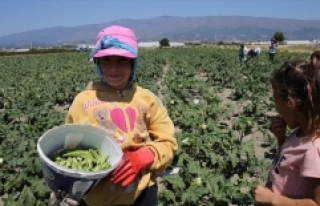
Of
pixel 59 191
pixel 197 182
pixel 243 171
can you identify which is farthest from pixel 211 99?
pixel 59 191

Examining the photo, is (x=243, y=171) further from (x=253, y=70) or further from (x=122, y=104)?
(x=253, y=70)

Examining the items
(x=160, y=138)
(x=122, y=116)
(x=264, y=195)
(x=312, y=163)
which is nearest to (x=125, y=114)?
(x=122, y=116)

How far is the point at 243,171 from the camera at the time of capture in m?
4.52

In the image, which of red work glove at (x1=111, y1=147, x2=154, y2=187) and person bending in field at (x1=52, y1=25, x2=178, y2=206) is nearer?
red work glove at (x1=111, y1=147, x2=154, y2=187)

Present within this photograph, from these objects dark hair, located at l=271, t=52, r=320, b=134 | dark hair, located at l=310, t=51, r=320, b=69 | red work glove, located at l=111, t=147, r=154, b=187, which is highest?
dark hair, located at l=310, t=51, r=320, b=69

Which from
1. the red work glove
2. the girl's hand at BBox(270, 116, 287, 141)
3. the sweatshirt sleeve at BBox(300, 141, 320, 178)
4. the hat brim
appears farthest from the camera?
the girl's hand at BBox(270, 116, 287, 141)

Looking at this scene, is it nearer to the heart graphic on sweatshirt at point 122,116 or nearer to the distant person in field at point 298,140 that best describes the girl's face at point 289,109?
the distant person in field at point 298,140

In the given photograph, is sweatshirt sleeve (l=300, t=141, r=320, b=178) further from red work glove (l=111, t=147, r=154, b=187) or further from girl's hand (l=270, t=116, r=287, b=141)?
red work glove (l=111, t=147, r=154, b=187)

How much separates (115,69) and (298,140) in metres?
0.99

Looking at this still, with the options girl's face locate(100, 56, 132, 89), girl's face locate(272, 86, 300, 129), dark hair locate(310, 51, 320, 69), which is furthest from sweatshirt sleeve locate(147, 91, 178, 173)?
dark hair locate(310, 51, 320, 69)

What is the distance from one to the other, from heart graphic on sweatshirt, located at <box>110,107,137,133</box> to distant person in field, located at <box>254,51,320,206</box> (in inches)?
29.3

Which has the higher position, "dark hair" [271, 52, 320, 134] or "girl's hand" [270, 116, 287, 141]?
"dark hair" [271, 52, 320, 134]

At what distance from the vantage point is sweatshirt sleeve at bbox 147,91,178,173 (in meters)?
1.95

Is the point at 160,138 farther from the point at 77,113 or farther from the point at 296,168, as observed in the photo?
the point at 296,168
